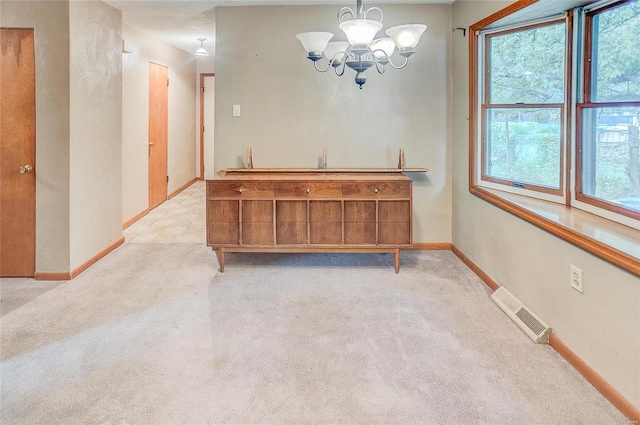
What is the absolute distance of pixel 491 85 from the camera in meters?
3.54

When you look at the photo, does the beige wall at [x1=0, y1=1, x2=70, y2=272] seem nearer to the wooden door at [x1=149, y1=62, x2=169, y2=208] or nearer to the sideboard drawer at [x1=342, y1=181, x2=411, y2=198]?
the sideboard drawer at [x1=342, y1=181, x2=411, y2=198]

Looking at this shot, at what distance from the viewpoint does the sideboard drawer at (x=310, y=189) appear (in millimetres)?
3520

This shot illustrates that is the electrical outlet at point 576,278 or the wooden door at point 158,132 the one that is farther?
the wooden door at point 158,132

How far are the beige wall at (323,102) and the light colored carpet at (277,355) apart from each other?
1237mm

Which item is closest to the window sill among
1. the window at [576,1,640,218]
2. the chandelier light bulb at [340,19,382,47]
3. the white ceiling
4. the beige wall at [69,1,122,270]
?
the window at [576,1,640,218]

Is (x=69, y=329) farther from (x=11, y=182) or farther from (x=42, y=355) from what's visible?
(x=11, y=182)

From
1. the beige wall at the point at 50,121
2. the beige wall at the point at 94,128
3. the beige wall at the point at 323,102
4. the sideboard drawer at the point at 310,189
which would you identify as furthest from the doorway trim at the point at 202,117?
the sideboard drawer at the point at 310,189

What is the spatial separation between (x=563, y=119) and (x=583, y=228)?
900mm

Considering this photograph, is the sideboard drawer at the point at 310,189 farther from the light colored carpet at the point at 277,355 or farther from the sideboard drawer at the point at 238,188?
the light colored carpet at the point at 277,355

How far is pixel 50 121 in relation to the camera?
329 cm

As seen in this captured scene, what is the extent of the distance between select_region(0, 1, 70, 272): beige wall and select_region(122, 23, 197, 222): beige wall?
160 centimetres

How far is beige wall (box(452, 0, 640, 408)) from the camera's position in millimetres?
1777

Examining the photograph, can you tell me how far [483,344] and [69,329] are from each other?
238 cm

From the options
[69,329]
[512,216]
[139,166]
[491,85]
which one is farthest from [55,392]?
[139,166]
